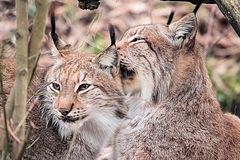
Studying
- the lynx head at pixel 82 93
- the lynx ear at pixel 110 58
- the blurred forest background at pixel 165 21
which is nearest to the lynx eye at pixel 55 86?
the lynx head at pixel 82 93

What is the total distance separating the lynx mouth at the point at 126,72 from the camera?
5492 millimetres

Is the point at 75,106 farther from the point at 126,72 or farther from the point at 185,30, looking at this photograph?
the point at 185,30

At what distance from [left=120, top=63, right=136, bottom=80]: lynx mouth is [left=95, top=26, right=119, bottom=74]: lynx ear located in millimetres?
43

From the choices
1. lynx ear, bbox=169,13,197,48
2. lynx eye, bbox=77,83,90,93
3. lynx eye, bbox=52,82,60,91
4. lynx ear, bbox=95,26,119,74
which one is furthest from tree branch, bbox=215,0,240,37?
lynx eye, bbox=52,82,60,91

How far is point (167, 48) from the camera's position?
5.52m

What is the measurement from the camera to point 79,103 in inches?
212

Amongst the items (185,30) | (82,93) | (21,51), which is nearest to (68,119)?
(82,93)

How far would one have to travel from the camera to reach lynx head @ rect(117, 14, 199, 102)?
5484mm

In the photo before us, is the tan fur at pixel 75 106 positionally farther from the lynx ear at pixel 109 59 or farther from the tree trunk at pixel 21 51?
the tree trunk at pixel 21 51

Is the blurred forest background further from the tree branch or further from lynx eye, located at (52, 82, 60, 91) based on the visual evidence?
the tree branch

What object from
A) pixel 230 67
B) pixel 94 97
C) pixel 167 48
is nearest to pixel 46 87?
pixel 94 97

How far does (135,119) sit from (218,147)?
1.83 ft

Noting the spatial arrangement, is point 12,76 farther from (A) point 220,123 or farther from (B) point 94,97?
(A) point 220,123

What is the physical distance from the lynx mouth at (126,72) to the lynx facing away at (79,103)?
4 centimetres
